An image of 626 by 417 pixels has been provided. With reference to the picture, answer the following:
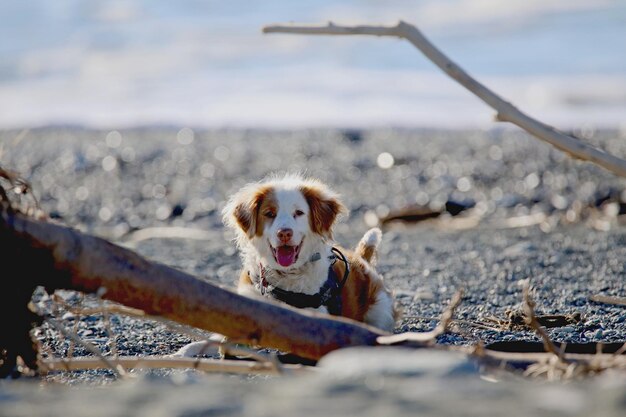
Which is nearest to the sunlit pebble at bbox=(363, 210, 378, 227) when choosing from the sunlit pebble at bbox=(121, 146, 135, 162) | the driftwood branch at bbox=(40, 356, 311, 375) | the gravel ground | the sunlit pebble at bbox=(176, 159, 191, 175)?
the gravel ground

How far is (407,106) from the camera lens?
75.1 ft

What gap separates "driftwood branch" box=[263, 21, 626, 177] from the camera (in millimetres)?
4840

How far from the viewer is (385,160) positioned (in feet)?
51.6

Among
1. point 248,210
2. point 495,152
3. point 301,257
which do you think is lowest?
point 301,257

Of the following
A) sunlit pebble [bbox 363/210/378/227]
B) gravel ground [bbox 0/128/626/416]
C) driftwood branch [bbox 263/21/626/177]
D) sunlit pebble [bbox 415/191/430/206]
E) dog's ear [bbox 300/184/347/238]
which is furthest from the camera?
sunlit pebble [bbox 415/191/430/206]

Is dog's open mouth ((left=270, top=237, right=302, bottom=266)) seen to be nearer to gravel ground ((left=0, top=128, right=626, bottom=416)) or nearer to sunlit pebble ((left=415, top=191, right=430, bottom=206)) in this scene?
gravel ground ((left=0, top=128, right=626, bottom=416))

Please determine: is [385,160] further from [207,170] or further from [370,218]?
[370,218]

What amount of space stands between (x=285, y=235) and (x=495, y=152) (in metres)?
11.0

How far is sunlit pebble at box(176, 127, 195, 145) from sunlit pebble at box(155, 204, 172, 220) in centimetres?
591

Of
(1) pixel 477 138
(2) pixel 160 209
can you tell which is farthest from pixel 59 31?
(2) pixel 160 209

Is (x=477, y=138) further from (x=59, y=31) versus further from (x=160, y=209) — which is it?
(x=59, y=31)

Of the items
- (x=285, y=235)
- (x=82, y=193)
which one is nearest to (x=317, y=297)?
(x=285, y=235)

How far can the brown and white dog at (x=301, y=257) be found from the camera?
19.7ft

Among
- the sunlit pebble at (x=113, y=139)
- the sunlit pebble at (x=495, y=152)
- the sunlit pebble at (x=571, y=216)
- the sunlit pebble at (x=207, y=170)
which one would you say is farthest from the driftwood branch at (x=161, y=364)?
the sunlit pebble at (x=113, y=139)
